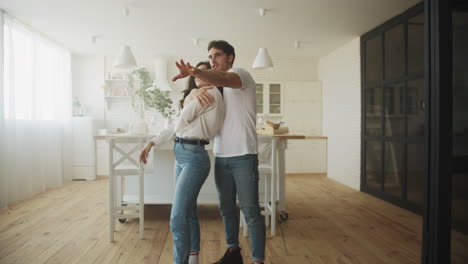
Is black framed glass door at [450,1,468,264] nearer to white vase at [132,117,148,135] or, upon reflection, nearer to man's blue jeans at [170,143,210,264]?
man's blue jeans at [170,143,210,264]

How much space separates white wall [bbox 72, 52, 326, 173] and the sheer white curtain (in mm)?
529

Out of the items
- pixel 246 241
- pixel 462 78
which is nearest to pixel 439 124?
pixel 462 78

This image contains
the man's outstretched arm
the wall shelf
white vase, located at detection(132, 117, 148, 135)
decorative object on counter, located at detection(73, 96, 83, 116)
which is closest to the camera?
the man's outstretched arm

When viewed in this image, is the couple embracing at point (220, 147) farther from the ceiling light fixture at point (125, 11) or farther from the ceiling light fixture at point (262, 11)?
the ceiling light fixture at point (125, 11)

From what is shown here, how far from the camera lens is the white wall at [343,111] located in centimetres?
527

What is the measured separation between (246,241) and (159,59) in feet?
15.9

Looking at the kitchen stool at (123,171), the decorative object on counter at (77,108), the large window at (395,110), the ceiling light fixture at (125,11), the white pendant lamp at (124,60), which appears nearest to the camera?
the kitchen stool at (123,171)

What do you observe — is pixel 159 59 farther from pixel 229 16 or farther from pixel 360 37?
pixel 360 37

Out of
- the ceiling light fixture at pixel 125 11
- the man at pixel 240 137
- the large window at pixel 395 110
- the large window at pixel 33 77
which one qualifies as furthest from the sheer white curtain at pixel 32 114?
the large window at pixel 395 110

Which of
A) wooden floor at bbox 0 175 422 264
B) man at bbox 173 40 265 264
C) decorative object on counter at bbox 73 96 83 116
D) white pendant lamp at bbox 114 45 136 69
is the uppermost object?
white pendant lamp at bbox 114 45 136 69

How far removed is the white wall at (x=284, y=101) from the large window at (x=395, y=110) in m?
1.70

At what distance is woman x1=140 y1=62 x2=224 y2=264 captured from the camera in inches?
71.9

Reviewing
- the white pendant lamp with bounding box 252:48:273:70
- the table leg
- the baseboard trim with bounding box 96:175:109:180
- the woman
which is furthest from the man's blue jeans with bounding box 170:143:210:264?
the baseboard trim with bounding box 96:175:109:180

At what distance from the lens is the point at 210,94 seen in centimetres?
181
